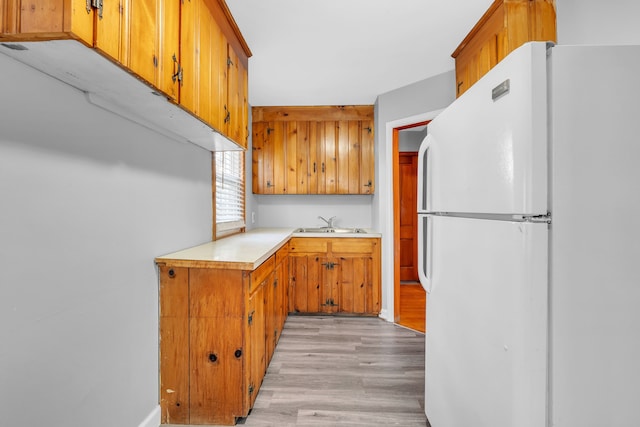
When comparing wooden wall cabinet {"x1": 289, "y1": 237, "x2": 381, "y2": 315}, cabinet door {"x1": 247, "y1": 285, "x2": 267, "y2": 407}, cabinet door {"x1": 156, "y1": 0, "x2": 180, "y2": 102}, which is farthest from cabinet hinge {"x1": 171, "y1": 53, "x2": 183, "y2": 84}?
wooden wall cabinet {"x1": 289, "y1": 237, "x2": 381, "y2": 315}

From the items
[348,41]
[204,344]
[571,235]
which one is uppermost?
[348,41]

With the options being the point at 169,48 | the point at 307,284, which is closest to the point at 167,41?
the point at 169,48

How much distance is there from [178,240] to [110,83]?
1.08 meters

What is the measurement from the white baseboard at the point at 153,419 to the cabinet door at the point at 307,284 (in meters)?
1.83

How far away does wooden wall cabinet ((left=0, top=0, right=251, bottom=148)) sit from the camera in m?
0.75

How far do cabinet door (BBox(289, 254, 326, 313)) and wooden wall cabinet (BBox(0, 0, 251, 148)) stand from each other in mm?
1648

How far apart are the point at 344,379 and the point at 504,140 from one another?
73.8 inches

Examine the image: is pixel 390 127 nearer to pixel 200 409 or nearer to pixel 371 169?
pixel 371 169

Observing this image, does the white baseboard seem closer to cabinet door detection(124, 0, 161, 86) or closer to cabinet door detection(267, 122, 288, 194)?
cabinet door detection(124, 0, 161, 86)

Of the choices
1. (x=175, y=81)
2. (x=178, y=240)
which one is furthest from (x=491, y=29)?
(x=178, y=240)

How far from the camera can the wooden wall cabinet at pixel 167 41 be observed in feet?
2.48

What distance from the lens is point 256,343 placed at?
1.84m

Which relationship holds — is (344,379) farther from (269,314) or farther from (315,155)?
(315,155)

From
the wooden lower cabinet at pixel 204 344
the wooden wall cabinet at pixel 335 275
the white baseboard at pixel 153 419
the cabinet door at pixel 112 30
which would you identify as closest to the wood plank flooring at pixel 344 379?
the wooden lower cabinet at pixel 204 344
